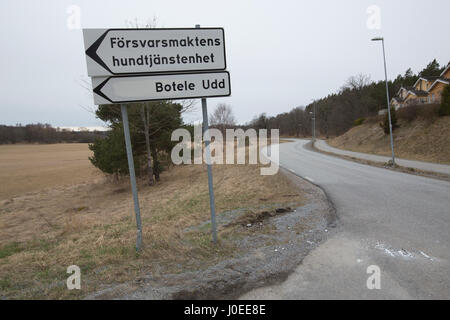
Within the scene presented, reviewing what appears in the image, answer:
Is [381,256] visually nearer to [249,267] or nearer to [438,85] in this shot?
[249,267]

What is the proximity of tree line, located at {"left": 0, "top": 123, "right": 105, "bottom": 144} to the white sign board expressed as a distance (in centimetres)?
9984

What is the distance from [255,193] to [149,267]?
5.76 metres

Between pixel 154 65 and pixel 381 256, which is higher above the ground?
pixel 154 65

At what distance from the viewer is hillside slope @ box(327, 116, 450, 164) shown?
19.6 m

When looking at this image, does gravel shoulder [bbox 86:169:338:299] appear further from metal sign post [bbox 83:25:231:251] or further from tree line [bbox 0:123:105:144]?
tree line [bbox 0:123:105:144]

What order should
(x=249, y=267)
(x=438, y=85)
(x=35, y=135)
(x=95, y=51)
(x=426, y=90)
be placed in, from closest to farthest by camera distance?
1. (x=249, y=267)
2. (x=95, y=51)
3. (x=438, y=85)
4. (x=426, y=90)
5. (x=35, y=135)

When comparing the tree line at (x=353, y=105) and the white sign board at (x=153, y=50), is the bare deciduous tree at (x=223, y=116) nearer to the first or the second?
the tree line at (x=353, y=105)

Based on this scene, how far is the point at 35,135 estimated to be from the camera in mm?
98375

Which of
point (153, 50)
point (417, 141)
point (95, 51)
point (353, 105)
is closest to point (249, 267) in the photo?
point (153, 50)

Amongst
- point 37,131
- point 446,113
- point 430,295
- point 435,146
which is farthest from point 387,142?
point 37,131

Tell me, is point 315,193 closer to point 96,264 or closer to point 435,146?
point 96,264

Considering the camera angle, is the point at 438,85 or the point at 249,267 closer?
the point at 249,267

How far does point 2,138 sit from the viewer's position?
92312 mm

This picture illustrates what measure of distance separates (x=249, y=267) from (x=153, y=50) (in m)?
3.51
